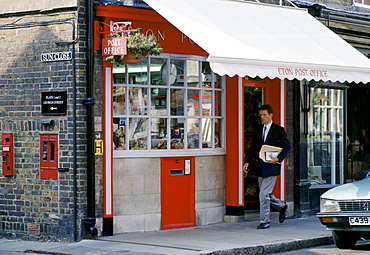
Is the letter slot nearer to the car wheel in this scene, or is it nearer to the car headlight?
the car headlight

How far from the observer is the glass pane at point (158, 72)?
11.4 m

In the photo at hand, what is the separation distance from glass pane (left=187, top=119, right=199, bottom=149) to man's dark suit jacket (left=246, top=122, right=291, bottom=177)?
0.95m

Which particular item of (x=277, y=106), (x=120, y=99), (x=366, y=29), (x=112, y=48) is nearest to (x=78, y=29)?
(x=112, y=48)

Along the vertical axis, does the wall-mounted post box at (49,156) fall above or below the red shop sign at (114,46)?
below

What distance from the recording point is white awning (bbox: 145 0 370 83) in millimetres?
9914

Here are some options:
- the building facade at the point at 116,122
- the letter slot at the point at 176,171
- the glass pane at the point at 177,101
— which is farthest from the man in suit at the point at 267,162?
the glass pane at the point at 177,101

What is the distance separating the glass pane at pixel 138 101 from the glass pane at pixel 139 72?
13 centimetres

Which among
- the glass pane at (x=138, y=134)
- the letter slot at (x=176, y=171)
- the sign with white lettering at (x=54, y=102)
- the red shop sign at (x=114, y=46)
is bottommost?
the letter slot at (x=176, y=171)

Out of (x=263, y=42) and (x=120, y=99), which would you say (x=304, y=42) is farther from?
(x=120, y=99)

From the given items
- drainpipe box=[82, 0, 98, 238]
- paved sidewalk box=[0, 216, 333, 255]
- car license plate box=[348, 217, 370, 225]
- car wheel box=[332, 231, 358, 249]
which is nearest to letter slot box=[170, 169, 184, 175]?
paved sidewalk box=[0, 216, 333, 255]

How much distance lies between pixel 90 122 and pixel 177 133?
184 centimetres

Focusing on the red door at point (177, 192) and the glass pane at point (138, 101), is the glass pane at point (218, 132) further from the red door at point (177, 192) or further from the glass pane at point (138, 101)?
the glass pane at point (138, 101)

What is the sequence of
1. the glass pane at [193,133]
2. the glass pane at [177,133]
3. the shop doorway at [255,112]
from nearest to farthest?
the glass pane at [177,133] < the glass pane at [193,133] < the shop doorway at [255,112]

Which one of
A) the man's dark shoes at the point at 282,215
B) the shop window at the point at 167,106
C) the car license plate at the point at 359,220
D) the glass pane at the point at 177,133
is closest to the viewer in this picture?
the car license plate at the point at 359,220
